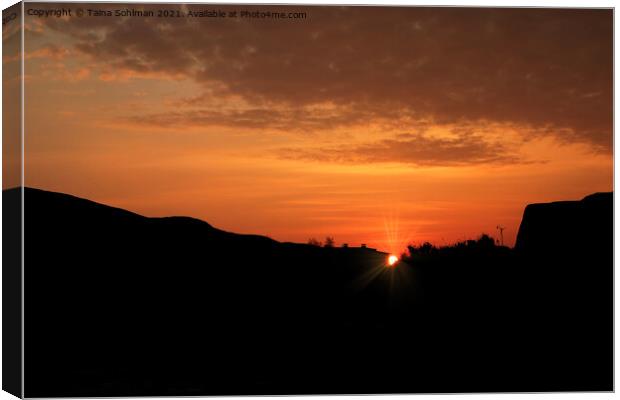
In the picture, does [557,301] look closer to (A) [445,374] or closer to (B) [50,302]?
(A) [445,374]

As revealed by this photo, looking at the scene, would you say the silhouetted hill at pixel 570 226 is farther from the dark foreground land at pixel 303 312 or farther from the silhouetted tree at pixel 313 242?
the silhouetted tree at pixel 313 242

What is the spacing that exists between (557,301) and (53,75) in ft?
16.6

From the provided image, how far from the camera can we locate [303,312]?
29.3 feet

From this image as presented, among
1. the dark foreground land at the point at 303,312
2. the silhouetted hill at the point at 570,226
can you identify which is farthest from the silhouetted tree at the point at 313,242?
the silhouetted hill at the point at 570,226

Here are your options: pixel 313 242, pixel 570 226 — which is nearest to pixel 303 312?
pixel 313 242

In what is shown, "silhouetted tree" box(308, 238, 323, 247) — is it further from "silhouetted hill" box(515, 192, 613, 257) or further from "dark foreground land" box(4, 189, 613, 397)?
"silhouetted hill" box(515, 192, 613, 257)

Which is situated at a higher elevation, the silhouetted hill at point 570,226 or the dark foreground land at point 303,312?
the silhouetted hill at point 570,226

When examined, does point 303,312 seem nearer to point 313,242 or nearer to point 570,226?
point 313,242

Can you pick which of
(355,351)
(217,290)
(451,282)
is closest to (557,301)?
(451,282)

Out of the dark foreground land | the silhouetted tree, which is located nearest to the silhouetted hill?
the dark foreground land

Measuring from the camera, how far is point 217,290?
28.8 feet

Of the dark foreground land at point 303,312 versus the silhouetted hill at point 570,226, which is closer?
the dark foreground land at point 303,312

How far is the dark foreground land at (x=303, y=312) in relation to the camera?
24.7 feet

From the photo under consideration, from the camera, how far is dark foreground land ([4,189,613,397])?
7.52m
